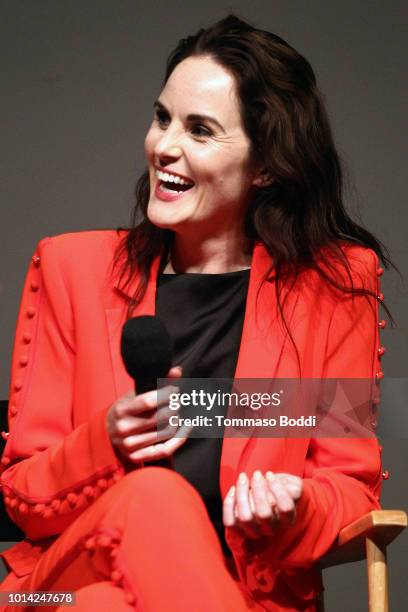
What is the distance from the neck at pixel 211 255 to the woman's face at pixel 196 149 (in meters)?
0.04

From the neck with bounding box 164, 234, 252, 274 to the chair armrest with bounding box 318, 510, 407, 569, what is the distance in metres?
0.48

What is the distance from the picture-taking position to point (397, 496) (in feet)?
8.91

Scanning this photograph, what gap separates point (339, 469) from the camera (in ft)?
6.21

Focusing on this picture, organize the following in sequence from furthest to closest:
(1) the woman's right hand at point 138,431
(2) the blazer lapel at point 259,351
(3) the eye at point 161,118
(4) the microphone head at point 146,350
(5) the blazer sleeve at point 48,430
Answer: (3) the eye at point 161,118, (2) the blazer lapel at point 259,351, (5) the blazer sleeve at point 48,430, (1) the woman's right hand at point 138,431, (4) the microphone head at point 146,350

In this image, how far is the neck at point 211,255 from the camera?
2.02 m

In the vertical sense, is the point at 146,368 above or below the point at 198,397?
above

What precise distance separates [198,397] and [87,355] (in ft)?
0.58

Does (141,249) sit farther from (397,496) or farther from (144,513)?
(397,496)

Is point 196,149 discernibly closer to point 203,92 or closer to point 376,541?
point 203,92

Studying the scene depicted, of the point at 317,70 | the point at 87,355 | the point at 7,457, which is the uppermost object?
the point at 317,70

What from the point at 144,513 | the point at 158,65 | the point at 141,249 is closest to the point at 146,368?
the point at 144,513

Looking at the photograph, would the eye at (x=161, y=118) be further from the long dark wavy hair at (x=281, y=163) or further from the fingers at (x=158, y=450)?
the fingers at (x=158, y=450)

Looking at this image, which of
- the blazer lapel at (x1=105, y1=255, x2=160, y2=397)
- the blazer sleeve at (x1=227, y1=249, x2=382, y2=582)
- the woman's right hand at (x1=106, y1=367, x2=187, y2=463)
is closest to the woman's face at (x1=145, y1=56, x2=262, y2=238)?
the blazer lapel at (x1=105, y1=255, x2=160, y2=397)

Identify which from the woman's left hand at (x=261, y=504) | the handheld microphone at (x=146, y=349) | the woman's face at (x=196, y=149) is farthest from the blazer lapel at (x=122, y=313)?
the handheld microphone at (x=146, y=349)
